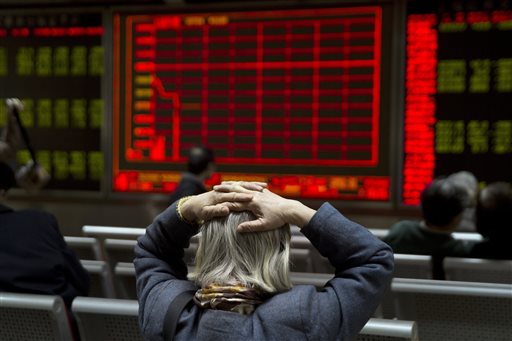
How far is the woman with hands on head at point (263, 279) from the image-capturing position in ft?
3.49

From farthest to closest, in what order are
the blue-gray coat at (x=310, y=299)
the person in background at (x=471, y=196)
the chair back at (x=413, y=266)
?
the person in background at (x=471, y=196)
the chair back at (x=413, y=266)
the blue-gray coat at (x=310, y=299)

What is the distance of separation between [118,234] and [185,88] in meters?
2.04

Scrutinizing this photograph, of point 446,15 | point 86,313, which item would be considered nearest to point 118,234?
point 86,313

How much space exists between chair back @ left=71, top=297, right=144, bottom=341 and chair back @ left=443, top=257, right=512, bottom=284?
1071 mm

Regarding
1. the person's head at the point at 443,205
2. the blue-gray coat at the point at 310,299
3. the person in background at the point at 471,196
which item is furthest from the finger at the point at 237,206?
the person in background at the point at 471,196

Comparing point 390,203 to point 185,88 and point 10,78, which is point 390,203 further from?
point 10,78

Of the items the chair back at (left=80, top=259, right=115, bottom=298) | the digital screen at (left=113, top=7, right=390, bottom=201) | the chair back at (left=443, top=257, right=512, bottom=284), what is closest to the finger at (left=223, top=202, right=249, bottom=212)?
the chair back at (left=443, top=257, right=512, bottom=284)

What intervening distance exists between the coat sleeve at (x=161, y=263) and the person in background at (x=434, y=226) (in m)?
1.41

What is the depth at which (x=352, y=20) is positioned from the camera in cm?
443

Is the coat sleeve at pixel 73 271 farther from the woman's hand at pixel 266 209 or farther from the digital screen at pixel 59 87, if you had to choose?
the digital screen at pixel 59 87

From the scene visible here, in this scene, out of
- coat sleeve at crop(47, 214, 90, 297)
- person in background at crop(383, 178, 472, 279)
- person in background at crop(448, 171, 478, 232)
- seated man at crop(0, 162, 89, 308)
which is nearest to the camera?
seated man at crop(0, 162, 89, 308)

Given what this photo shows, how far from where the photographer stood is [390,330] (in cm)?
129

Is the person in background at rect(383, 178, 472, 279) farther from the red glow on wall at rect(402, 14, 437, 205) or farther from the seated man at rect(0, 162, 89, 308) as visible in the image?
the red glow on wall at rect(402, 14, 437, 205)

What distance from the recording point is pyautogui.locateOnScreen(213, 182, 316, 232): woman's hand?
107cm
